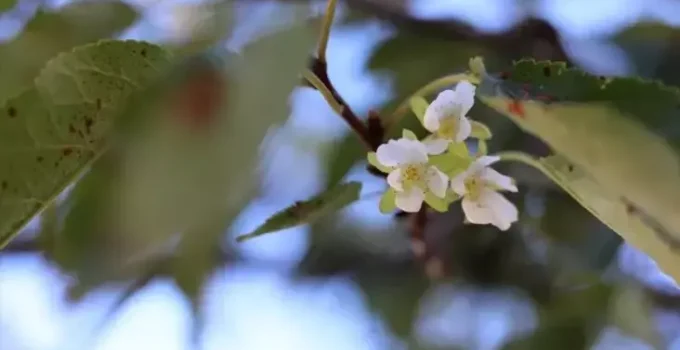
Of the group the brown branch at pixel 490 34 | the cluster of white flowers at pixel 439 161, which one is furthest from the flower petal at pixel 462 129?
the brown branch at pixel 490 34

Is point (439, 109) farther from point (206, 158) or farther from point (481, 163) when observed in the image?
point (206, 158)

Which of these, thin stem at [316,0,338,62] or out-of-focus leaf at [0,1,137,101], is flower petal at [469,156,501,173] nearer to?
thin stem at [316,0,338,62]

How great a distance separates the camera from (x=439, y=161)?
0.31 meters

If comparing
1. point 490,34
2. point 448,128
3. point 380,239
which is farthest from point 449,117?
point 380,239

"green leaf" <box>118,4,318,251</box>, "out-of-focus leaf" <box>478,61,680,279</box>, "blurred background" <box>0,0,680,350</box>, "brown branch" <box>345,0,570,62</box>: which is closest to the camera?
"green leaf" <box>118,4,318,251</box>

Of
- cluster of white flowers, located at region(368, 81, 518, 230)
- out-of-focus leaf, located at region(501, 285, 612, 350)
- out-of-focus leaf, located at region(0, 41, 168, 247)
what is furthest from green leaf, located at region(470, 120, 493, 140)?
out-of-focus leaf, located at region(501, 285, 612, 350)

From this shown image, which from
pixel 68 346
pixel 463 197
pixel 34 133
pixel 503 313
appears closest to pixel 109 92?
pixel 34 133

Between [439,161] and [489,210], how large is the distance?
0.03 metres

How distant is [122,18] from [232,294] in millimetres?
283

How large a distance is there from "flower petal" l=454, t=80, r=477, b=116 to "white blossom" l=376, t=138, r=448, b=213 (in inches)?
0.7

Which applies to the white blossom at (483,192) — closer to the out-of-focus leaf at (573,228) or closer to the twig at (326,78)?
the twig at (326,78)

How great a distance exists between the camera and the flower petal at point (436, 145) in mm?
300

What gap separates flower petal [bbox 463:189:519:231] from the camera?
0.32 meters

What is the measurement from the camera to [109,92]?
270 millimetres
